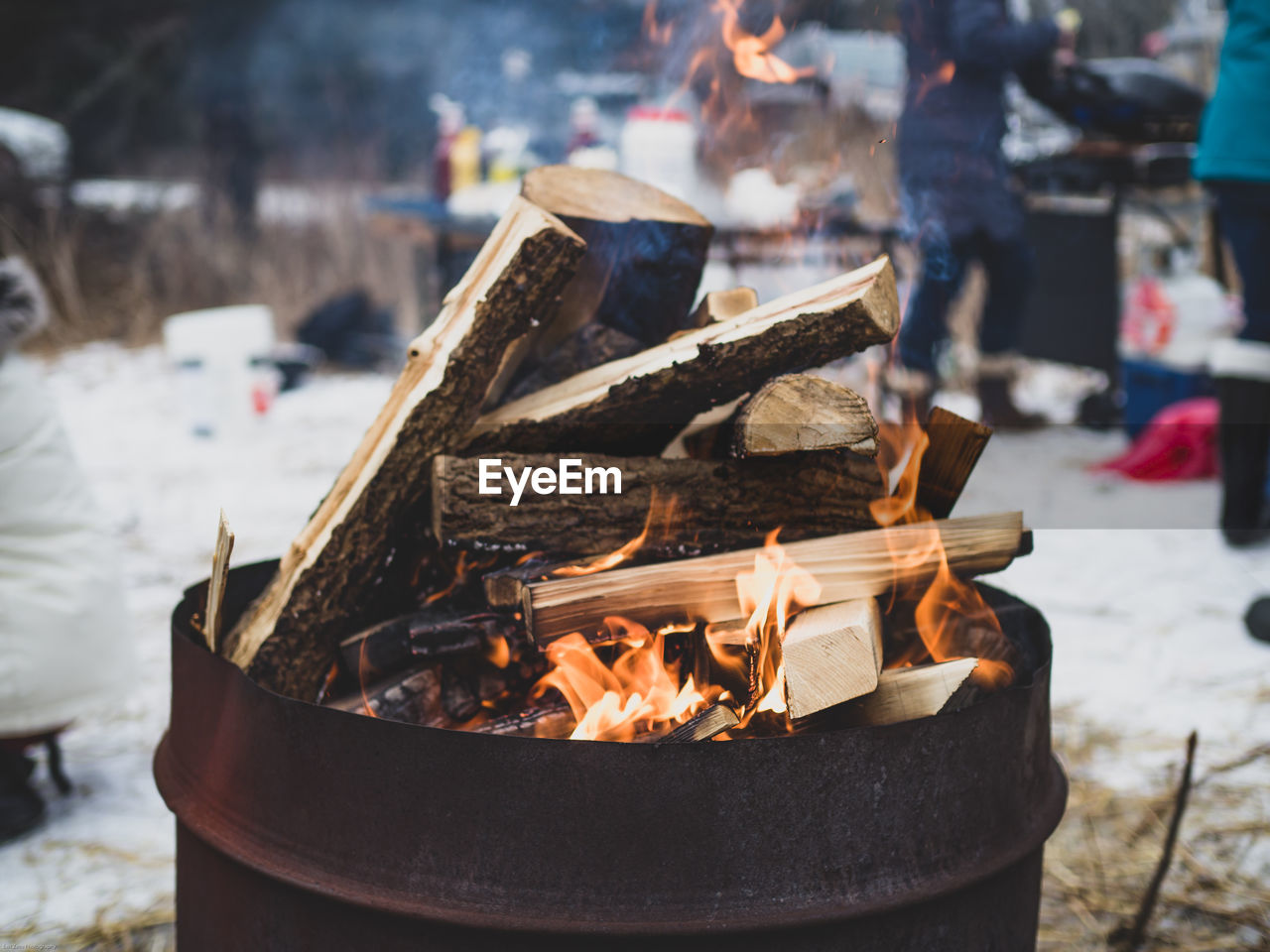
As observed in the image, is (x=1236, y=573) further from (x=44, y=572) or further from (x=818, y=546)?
(x=44, y=572)

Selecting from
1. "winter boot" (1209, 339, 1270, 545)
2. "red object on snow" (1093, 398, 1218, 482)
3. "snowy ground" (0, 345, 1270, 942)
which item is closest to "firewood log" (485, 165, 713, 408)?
"snowy ground" (0, 345, 1270, 942)

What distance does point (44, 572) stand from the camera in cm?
208

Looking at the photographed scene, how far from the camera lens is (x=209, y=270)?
9469 mm

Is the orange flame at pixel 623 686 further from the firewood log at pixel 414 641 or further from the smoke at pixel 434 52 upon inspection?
the smoke at pixel 434 52

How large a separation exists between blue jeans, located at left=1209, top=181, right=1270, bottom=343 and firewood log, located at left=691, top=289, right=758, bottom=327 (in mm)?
2213

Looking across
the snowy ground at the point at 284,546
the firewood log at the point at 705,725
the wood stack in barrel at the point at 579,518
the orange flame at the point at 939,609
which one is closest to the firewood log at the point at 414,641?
the wood stack in barrel at the point at 579,518

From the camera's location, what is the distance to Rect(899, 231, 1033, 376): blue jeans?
4633mm

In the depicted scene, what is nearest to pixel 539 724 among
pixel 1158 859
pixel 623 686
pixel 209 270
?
pixel 623 686

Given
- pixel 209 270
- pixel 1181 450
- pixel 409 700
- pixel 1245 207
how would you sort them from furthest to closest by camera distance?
pixel 209 270 → pixel 1181 450 → pixel 1245 207 → pixel 409 700

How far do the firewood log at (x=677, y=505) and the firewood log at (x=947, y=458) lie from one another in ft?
0.36

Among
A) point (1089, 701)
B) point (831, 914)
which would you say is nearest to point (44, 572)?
point (831, 914)

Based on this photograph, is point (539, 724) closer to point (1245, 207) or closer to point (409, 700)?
point (409, 700)

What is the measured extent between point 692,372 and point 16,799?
1.75 m

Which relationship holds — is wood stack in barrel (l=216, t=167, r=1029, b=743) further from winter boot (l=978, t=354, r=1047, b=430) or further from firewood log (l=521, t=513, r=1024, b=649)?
winter boot (l=978, t=354, r=1047, b=430)
